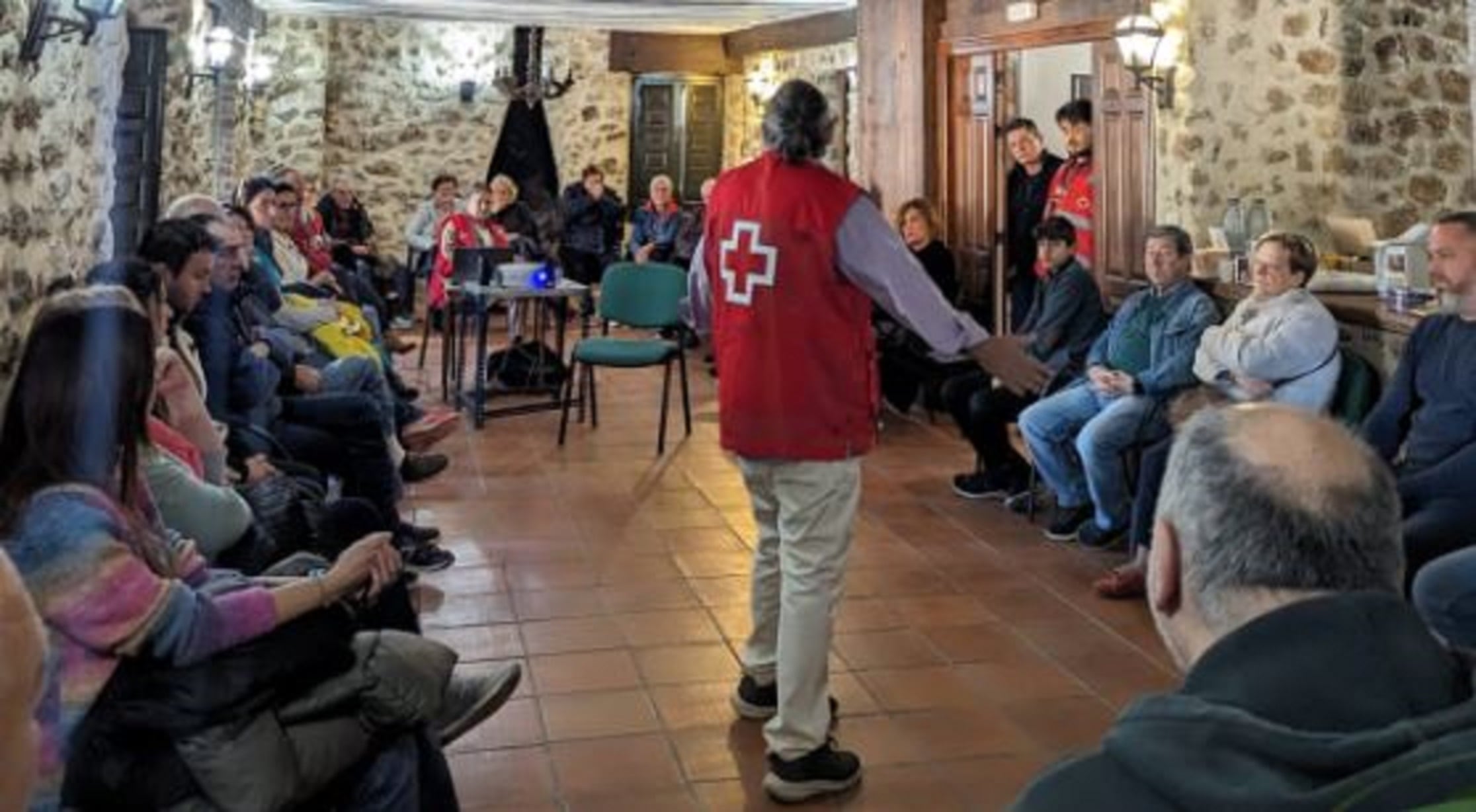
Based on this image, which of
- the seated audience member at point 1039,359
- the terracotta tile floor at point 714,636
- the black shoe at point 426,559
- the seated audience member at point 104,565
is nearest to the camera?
the seated audience member at point 104,565

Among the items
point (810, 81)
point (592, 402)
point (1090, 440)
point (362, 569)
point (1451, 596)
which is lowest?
point (1451, 596)

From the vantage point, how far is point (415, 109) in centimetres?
1180

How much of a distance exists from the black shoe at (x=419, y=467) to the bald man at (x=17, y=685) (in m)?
3.86

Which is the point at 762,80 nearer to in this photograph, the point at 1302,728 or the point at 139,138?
the point at 139,138

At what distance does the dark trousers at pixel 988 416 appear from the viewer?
5426 mm

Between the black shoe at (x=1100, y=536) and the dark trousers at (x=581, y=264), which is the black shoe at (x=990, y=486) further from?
the dark trousers at (x=581, y=264)

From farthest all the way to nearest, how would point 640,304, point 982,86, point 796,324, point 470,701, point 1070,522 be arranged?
point 982,86 < point 640,304 < point 1070,522 < point 796,324 < point 470,701

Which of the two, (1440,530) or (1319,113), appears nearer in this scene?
(1440,530)

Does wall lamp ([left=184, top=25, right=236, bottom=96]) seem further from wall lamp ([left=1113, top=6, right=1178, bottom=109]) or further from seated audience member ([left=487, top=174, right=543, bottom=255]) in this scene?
wall lamp ([left=1113, top=6, right=1178, bottom=109])

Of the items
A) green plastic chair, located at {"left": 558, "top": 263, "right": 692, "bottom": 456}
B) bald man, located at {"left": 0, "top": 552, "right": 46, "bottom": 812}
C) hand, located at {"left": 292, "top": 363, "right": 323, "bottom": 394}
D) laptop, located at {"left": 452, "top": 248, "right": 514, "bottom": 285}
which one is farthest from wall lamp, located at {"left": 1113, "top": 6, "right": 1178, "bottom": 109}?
bald man, located at {"left": 0, "top": 552, "right": 46, "bottom": 812}

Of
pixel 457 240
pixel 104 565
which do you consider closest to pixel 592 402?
pixel 457 240

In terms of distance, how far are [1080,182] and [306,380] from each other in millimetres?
3606

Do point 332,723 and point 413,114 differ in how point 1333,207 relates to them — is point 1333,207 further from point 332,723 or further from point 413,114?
point 413,114

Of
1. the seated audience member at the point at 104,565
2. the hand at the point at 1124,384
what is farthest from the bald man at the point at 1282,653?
the hand at the point at 1124,384
